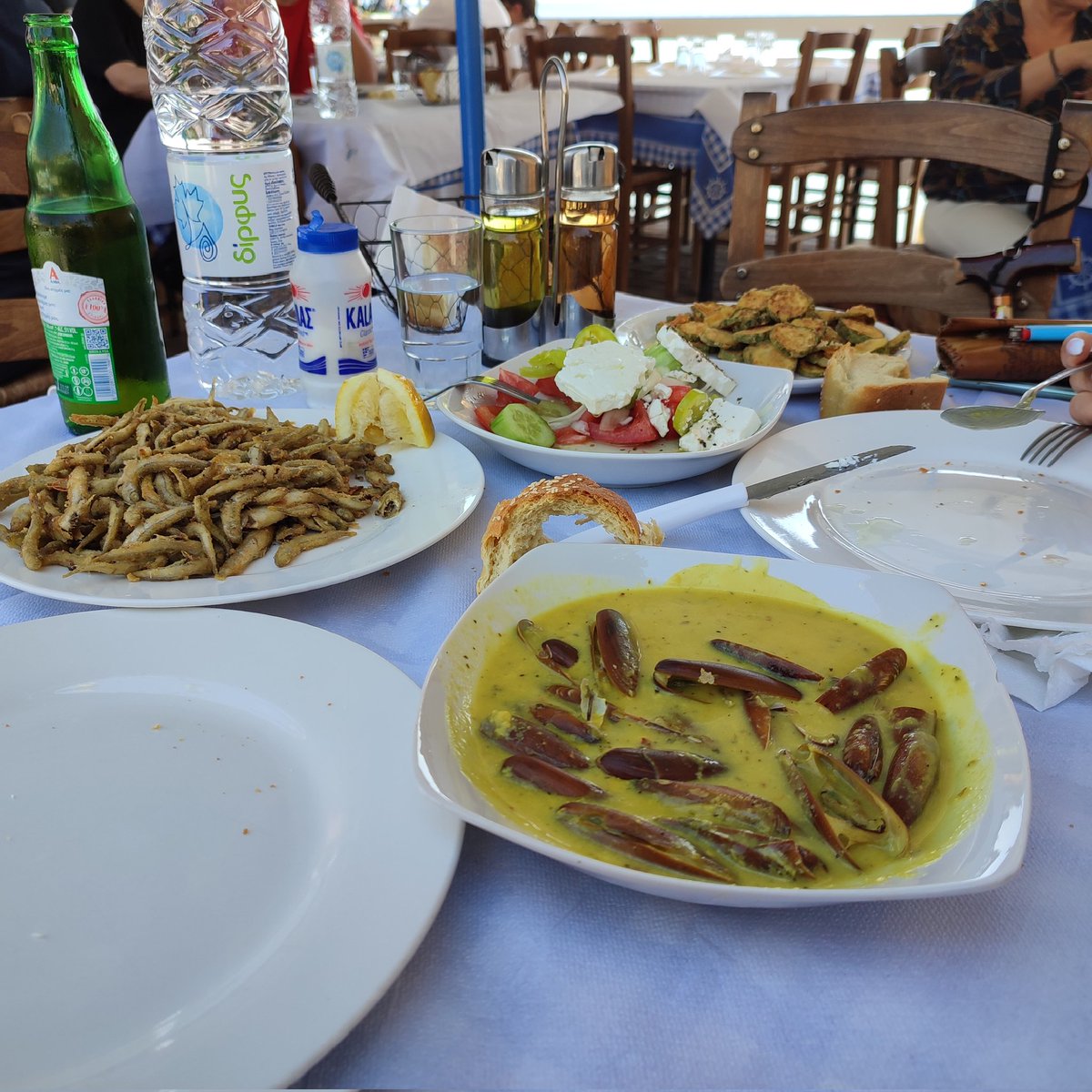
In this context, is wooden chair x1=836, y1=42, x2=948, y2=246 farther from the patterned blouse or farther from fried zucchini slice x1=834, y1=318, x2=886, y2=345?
fried zucchini slice x1=834, y1=318, x2=886, y2=345

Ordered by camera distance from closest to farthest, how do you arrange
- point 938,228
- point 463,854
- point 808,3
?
point 463,854
point 938,228
point 808,3

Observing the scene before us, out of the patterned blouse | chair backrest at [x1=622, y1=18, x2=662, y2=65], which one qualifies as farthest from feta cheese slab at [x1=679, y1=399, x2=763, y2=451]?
chair backrest at [x1=622, y1=18, x2=662, y2=65]

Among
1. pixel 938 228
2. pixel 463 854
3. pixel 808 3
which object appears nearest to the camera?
pixel 463 854

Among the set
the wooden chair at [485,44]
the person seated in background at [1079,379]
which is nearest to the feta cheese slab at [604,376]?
the person seated in background at [1079,379]

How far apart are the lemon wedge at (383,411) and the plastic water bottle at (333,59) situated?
11.6ft

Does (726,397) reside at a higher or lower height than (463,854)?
higher

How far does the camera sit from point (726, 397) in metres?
1.47

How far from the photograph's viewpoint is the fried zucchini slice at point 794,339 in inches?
62.6

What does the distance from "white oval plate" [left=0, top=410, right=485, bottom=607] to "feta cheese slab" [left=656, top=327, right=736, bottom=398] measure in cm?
43

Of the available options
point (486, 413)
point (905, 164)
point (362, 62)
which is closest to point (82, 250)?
point (486, 413)

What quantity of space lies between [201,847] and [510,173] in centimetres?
A: 129

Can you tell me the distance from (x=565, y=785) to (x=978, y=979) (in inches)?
Result: 12.1

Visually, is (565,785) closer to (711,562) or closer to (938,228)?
(711,562)

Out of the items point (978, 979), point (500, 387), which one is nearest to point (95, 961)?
point (978, 979)
